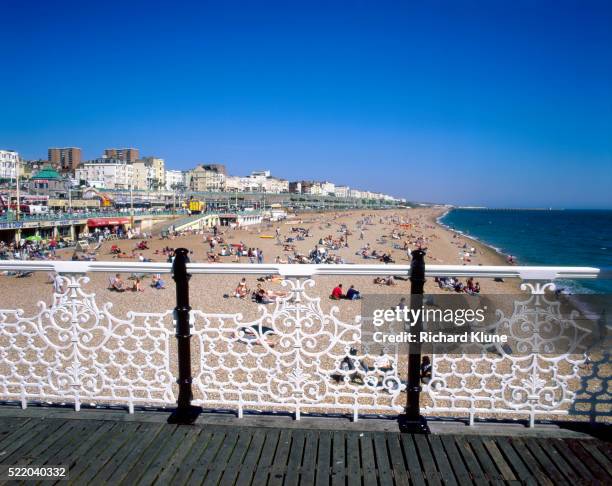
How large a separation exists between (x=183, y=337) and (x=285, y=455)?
1.12 metres

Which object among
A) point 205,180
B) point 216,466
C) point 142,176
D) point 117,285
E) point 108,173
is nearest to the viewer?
point 216,466

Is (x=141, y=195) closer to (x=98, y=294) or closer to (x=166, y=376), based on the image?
Result: (x=98, y=294)

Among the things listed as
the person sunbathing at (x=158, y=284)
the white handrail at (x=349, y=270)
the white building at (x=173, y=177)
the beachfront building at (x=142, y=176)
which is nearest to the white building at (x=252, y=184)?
the white building at (x=173, y=177)

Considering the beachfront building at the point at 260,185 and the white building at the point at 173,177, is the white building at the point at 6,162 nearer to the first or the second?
the white building at the point at 173,177

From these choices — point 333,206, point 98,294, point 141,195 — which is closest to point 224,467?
point 98,294

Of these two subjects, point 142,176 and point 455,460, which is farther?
point 142,176

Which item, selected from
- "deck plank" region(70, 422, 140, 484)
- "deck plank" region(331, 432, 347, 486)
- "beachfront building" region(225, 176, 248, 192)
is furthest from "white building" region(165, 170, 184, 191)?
"deck plank" region(331, 432, 347, 486)

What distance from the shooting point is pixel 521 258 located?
37500 millimetres

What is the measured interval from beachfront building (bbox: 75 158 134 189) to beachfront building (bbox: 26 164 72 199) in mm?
29429

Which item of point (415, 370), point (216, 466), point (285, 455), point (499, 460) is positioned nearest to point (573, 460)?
point (499, 460)

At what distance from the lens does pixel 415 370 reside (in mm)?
3084

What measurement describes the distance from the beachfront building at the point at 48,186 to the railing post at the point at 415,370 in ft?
266

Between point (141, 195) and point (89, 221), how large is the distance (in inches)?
2417

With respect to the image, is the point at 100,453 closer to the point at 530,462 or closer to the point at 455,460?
the point at 455,460
